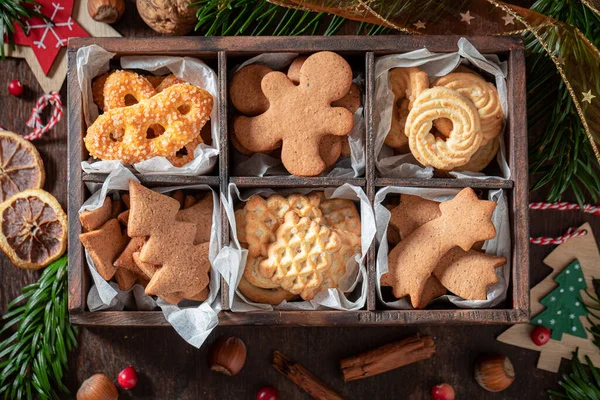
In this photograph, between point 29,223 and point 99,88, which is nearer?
point 99,88

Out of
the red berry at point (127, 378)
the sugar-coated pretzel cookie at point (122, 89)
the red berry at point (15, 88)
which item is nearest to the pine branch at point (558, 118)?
the sugar-coated pretzel cookie at point (122, 89)

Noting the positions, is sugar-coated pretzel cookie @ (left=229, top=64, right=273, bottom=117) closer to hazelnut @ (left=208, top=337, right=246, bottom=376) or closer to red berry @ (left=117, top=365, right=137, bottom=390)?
hazelnut @ (left=208, top=337, right=246, bottom=376)

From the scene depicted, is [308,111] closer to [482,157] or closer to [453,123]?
[453,123]

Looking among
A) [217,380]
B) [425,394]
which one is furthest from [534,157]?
[217,380]

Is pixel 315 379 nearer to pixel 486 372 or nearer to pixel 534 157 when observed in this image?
pixel 486 372

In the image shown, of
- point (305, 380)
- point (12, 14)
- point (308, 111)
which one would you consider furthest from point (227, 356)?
point (12, 14)

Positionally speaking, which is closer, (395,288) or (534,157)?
(395,288)

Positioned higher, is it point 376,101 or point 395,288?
point 376,101
